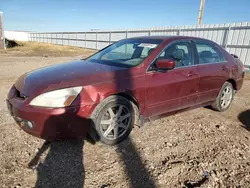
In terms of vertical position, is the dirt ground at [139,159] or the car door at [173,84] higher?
the car door at [173,84]

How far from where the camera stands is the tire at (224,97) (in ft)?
14.5

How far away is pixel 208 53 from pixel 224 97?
1097 mm

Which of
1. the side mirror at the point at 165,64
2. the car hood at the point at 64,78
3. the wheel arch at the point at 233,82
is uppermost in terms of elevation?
the side mirror at the point at 165,64

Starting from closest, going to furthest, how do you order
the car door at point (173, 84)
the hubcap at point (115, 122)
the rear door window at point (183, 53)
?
the hubcap at point (115, 122) < the car door at point (173, 84) < the rear door window at point (183, 53)

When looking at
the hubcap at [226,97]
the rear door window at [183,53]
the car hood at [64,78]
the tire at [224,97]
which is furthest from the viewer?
the hubcap at [226,97]

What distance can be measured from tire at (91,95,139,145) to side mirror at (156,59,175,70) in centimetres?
71

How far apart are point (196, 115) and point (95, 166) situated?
2612 millimetres

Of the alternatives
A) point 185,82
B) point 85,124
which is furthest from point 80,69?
point 185,82

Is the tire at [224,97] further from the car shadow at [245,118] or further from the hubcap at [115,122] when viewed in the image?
the hubcap at [115,122]

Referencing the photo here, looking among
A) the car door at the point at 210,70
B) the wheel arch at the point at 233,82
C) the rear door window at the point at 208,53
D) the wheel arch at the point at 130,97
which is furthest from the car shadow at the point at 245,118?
the wheel arch at the point at 130,97

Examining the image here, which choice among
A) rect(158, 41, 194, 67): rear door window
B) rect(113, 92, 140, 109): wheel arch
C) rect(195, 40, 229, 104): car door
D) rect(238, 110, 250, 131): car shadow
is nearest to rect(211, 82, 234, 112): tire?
rect(195, 40, 229, 104): car door

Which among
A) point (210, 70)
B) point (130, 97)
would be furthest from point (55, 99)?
point (210, 70)

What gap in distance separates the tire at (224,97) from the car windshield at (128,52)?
6.24 feet

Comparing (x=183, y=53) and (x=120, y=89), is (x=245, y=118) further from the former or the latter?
Answer: (x=120, y=89)
